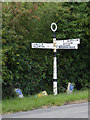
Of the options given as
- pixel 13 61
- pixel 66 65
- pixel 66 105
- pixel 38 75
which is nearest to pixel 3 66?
pixel 13 61

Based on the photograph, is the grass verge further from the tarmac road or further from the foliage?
the foliage

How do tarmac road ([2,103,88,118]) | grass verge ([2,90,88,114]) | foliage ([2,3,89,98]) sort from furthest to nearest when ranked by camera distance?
foliage ([2,3,89,98]) → grass verge ([2,90,88,114]) → tarmac road ([2,103,88,118])

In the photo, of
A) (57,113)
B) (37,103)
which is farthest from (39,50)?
(57,113)

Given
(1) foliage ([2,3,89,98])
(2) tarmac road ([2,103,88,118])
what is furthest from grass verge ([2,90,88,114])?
(1) foliage ([2,3,89,98])

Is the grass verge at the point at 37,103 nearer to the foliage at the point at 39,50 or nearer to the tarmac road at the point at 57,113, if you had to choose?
the tarmac road at the point at 57,113

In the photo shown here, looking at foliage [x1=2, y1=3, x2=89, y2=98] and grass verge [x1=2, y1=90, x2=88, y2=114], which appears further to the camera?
foliage [x1=2, y1=3, x2=89, y2=98]

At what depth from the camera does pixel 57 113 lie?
7398 millimetres

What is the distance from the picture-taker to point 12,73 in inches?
445

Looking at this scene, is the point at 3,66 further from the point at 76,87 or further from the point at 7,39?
the point at 76,87

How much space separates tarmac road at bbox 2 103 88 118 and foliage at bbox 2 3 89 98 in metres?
2.98

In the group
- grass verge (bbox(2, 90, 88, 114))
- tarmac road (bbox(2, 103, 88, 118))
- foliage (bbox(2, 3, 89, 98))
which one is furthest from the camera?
foliage (bbox(2, 3, 89, 98))

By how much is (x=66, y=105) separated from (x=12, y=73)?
134 inches

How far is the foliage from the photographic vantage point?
10.9 meters

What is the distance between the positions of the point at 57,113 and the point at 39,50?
5.44 m
